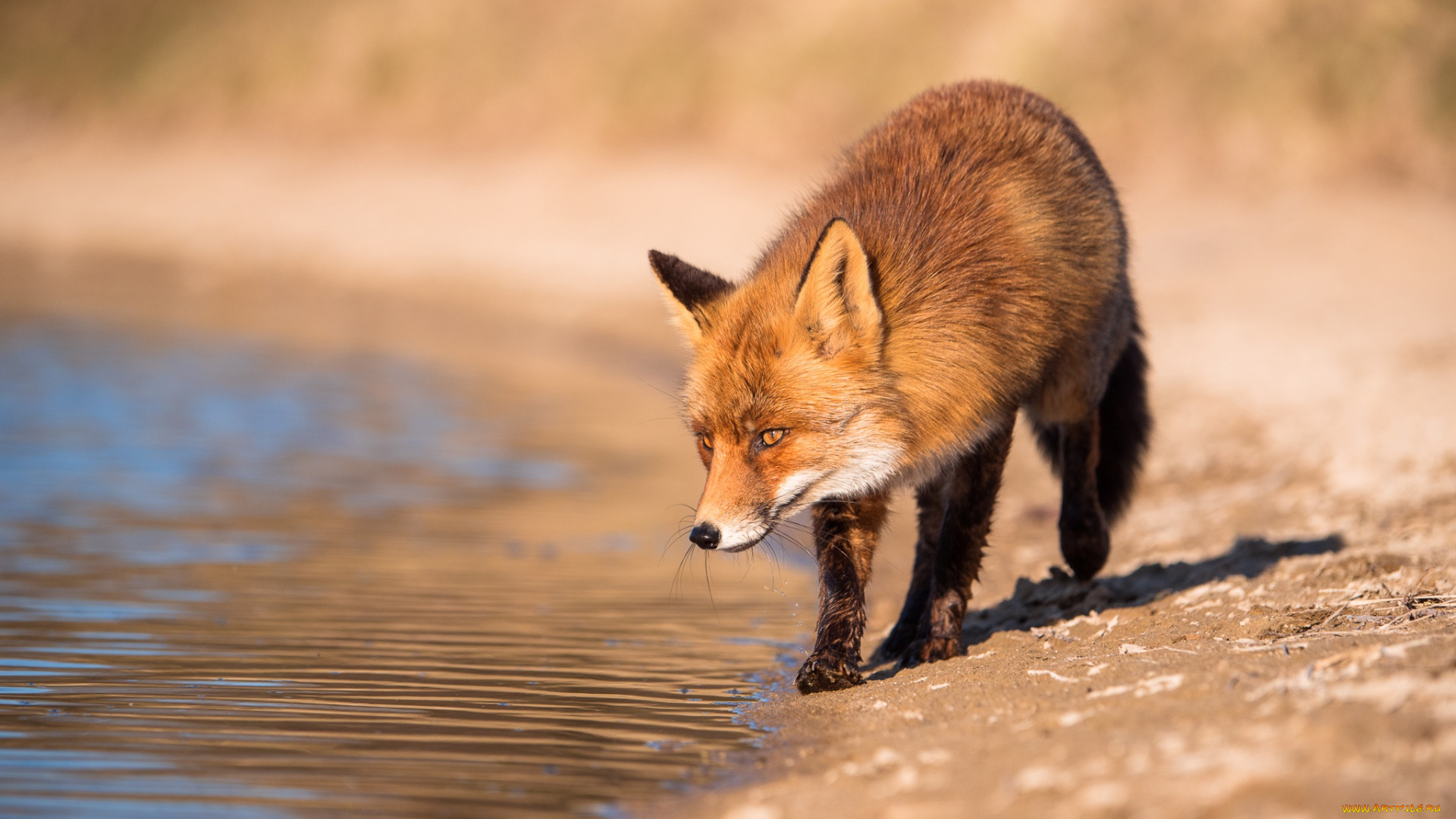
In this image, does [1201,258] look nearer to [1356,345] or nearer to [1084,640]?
[1356,345]

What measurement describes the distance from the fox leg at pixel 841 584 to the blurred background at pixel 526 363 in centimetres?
36

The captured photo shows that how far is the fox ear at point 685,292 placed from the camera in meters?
4.59

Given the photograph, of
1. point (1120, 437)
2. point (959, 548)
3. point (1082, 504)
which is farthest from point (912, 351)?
point (1120, 437)

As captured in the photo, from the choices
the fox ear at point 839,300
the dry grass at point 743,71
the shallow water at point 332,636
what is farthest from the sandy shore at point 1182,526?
the dry grass at point 743,71

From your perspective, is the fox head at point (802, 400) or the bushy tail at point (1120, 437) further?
the bushy tail at point (1120, 437)

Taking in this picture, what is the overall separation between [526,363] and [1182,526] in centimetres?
1012

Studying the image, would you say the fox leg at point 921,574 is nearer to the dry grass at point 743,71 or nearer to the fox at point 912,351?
the fox at point 912,351

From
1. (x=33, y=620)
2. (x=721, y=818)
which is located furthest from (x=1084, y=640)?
(x=33, y=620)

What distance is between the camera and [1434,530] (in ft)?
19.3

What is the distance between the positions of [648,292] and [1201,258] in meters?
7.85

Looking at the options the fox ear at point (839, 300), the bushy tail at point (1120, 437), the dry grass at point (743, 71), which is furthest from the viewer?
→ the dry grass at point (743, 71)

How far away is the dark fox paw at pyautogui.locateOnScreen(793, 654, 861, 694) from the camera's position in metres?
4.68

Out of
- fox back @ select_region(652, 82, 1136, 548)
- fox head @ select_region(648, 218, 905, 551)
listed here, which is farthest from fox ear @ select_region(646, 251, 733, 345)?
fox head @ select_region(648, 218, 905, 551)

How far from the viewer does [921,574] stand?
560 cm
